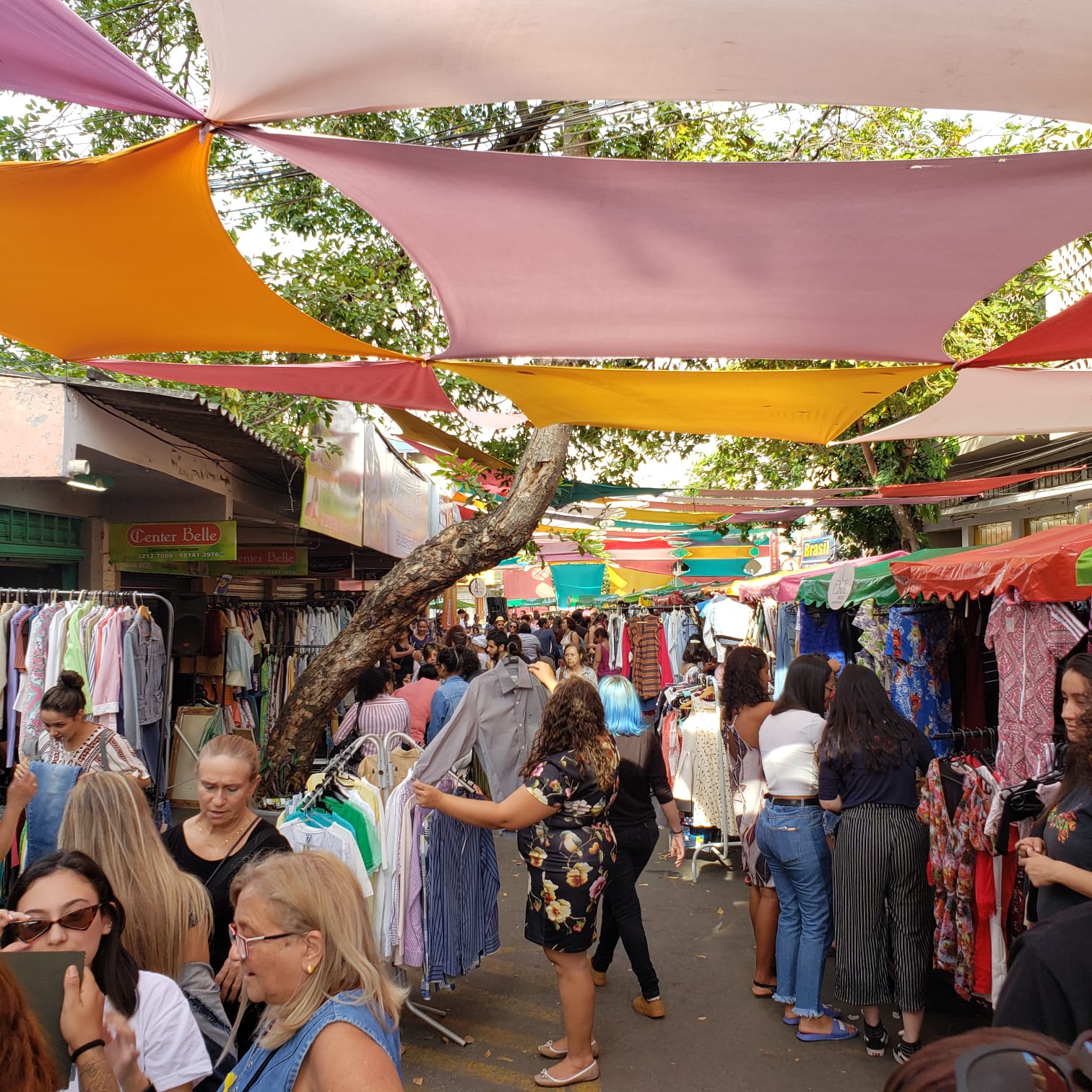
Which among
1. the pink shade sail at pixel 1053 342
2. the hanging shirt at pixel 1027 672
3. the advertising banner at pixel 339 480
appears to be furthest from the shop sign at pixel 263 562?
the pink shade sail at pixel 1053 342

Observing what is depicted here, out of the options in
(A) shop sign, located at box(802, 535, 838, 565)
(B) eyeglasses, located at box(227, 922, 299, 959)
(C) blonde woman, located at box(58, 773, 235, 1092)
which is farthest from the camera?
(A) shop sign, located at box(802, 535, 838, 565)

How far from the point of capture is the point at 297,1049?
194 cm

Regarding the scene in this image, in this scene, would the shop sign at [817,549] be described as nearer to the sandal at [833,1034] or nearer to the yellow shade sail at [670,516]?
the yellow shade sail at [670,516]

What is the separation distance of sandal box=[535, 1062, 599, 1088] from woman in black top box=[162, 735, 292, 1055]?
6.64ft

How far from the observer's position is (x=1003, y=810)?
4102 mm

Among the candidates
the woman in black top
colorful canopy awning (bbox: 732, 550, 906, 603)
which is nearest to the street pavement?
the woman in black top

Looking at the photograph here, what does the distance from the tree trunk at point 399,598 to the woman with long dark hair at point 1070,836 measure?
4883 mm

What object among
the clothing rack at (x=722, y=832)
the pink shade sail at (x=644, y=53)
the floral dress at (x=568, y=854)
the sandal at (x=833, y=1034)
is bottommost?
the sandal at (x=833, y=1034)

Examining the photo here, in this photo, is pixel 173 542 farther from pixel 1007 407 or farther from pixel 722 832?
pixel 1007 407

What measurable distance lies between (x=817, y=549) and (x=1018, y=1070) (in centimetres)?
2814

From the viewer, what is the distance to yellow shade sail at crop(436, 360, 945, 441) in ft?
14.9

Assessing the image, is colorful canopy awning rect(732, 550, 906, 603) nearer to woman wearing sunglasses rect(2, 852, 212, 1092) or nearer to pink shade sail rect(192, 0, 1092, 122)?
pink shade sail rect(192, 0, 1092, 122)

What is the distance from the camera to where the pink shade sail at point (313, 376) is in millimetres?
4875

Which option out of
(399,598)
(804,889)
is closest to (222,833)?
(804,889)
